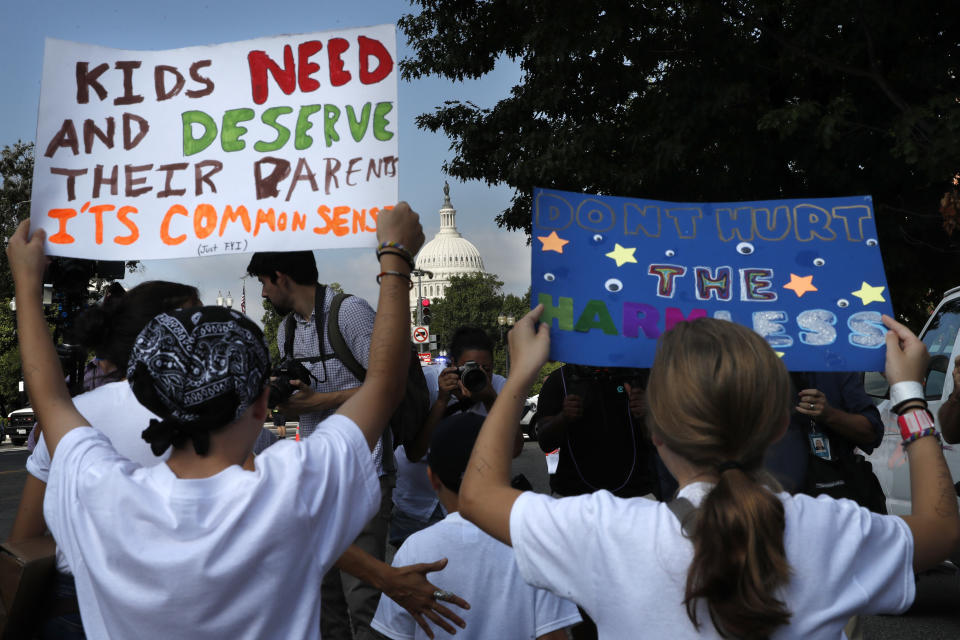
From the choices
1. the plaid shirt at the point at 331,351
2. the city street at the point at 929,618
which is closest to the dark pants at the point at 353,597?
the plaid shirt at the point at 331,351

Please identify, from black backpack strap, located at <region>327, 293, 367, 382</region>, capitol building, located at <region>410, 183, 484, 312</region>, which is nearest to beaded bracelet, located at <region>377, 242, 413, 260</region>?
black backpack strap, located at <region>327, 293, 367, 382</region>

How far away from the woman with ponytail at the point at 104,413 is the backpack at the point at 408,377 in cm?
120

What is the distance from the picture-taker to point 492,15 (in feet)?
45.3

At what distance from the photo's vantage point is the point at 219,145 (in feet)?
9.87

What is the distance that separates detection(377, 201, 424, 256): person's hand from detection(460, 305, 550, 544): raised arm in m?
0.43

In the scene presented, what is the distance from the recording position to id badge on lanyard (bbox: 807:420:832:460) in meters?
4.00

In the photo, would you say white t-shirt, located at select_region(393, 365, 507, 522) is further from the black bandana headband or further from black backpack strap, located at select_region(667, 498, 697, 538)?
black backpack strap, located at select_region(667, 498, 697, 538)

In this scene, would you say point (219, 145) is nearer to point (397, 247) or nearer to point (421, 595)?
point (397, 247)

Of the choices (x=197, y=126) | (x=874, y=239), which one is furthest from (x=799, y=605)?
(x=197, y=126)

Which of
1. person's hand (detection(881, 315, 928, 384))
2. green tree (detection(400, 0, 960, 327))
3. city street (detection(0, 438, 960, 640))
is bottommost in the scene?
city street (detection(0, 438, 960, 640))

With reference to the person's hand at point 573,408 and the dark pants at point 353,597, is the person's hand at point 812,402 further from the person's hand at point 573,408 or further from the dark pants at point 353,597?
the dark pants at point 353,597

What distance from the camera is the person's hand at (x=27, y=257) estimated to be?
2348 millimetres

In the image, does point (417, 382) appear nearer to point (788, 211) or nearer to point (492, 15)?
point (788, 211)

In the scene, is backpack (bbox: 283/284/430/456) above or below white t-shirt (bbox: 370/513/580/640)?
above
